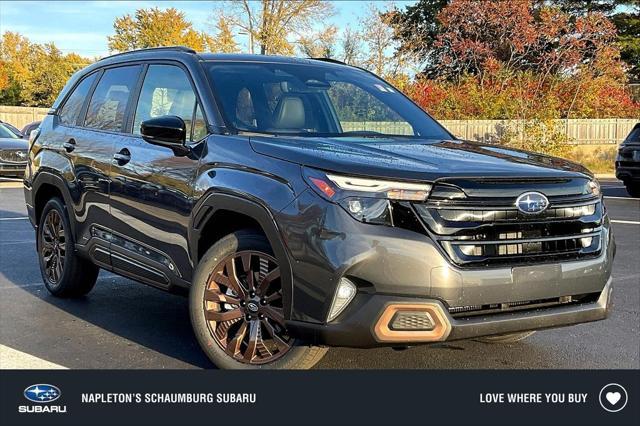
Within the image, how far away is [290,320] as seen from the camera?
3529 mm

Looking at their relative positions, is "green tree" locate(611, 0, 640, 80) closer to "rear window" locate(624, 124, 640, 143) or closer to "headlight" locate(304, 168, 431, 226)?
"rear window" locate(624, 124, 640, 143)

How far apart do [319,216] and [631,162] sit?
46.2 ft

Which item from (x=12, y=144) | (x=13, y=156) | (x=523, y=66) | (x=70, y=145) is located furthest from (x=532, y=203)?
(x=523, y=66)

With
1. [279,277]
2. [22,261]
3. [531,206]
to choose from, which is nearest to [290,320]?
[279,277]

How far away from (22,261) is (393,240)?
555cm

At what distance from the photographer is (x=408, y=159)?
12.1 feet

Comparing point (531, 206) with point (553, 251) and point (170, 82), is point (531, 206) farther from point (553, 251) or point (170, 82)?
point (170, 82)

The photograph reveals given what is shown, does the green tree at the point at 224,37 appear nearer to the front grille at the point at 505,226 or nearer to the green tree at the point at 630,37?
the green tree at the point at 630,37

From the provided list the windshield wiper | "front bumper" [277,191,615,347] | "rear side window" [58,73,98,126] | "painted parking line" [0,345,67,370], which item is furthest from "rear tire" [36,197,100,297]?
"front bumper" [277,191,615,347]

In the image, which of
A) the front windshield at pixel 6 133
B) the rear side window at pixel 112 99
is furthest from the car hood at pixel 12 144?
the rear side window at pixel 112 99

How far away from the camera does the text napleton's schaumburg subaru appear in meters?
3.34

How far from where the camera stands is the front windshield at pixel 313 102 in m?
4.51

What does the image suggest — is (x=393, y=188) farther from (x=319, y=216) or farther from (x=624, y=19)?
(x=624, y=19)

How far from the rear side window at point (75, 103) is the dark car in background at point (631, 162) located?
12.8m
